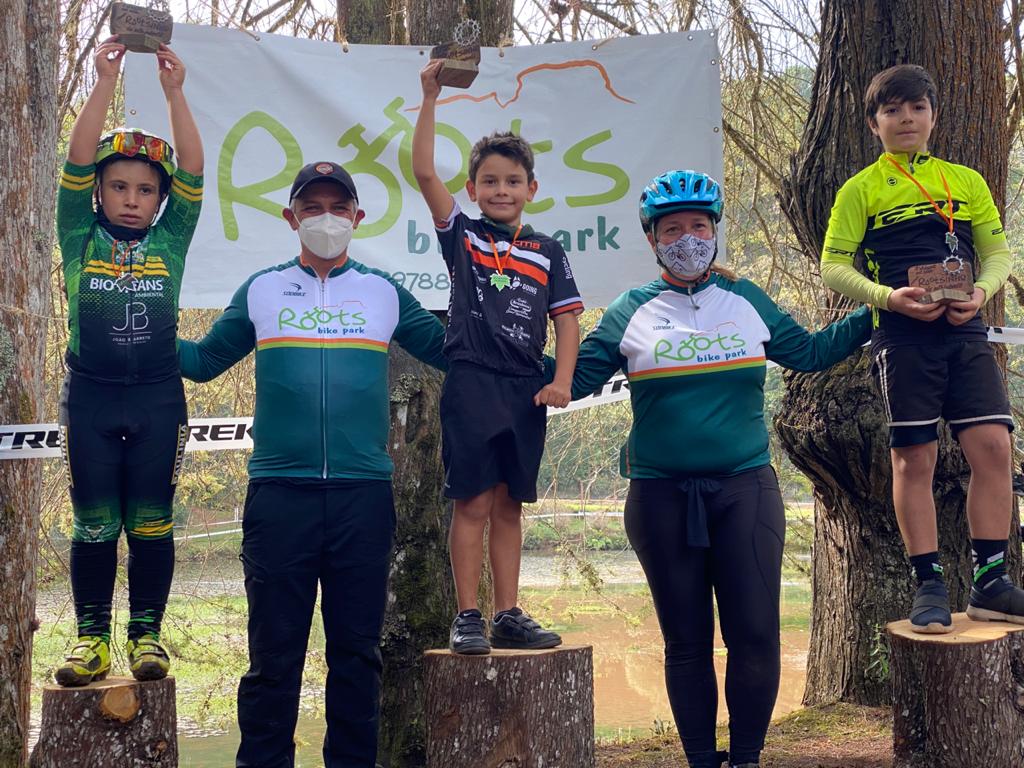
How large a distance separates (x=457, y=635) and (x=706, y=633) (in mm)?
832

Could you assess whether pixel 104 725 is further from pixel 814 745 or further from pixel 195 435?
pixel 814 745

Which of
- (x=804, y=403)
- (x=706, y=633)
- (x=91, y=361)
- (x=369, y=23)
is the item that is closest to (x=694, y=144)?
(x=804, y=403)

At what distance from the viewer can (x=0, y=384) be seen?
4488mm

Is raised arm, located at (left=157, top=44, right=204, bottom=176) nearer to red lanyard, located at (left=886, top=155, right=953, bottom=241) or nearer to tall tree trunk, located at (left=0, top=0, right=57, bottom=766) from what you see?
Result: tall tree trunk, located at (left=0, top=0, right=57, bottom=766)

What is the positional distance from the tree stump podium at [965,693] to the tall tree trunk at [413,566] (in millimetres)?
2030

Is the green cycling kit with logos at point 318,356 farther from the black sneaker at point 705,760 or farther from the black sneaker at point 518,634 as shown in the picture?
the black sneaker at point 705,760

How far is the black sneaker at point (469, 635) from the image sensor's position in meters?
3.39

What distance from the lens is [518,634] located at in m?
3.51

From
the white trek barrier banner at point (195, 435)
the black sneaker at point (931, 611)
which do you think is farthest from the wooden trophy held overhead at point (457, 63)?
the black sneaker at point (931, 611)

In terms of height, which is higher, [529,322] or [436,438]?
[529,322]

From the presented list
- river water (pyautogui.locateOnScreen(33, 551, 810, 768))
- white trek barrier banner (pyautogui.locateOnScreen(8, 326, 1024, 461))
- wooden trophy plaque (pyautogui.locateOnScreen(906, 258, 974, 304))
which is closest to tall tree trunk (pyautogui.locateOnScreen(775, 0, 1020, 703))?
white trek barrier banner (pyautogui.locateOnScreen(8, 326, 1024, 461))

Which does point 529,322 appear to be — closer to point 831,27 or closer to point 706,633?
point 706,633

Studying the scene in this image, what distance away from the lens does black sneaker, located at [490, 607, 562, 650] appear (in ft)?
11.4

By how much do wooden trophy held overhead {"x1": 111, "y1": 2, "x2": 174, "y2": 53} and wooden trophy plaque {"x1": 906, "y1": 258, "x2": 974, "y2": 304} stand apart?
8.90 feet
